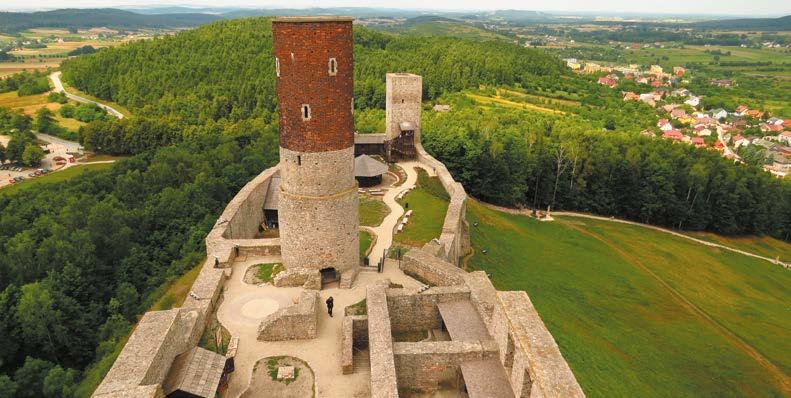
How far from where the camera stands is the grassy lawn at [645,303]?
2664 centimetres

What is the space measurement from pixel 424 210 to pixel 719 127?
356 ft

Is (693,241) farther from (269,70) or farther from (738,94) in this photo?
(738,94)

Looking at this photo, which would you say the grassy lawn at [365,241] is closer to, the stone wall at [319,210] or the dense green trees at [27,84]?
the stone wall at [319,210]

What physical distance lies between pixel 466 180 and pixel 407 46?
81.9 metres

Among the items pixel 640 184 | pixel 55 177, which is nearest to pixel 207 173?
pixel 55 177

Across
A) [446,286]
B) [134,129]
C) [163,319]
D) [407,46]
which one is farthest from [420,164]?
[407,46]

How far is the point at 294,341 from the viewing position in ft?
64.0

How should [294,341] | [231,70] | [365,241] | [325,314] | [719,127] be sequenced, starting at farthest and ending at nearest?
1. [719,127]
2. [231,70]
3. [365,241]
4. [325,314]
5. [294,341]

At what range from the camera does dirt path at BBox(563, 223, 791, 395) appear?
28.8 m

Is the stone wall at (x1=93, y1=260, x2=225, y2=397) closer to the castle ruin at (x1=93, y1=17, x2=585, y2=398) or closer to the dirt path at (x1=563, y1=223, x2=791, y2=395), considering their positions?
the castle ruin at (x1=93, y1=17, x2=585, y2=398)

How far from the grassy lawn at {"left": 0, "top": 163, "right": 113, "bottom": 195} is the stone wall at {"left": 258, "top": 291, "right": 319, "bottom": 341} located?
57.1 m

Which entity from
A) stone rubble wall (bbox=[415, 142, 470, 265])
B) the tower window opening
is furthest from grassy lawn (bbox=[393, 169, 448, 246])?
the tower window opening

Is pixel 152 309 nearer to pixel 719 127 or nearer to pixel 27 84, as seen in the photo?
pixel 27 84

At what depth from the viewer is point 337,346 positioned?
19.2 metres
